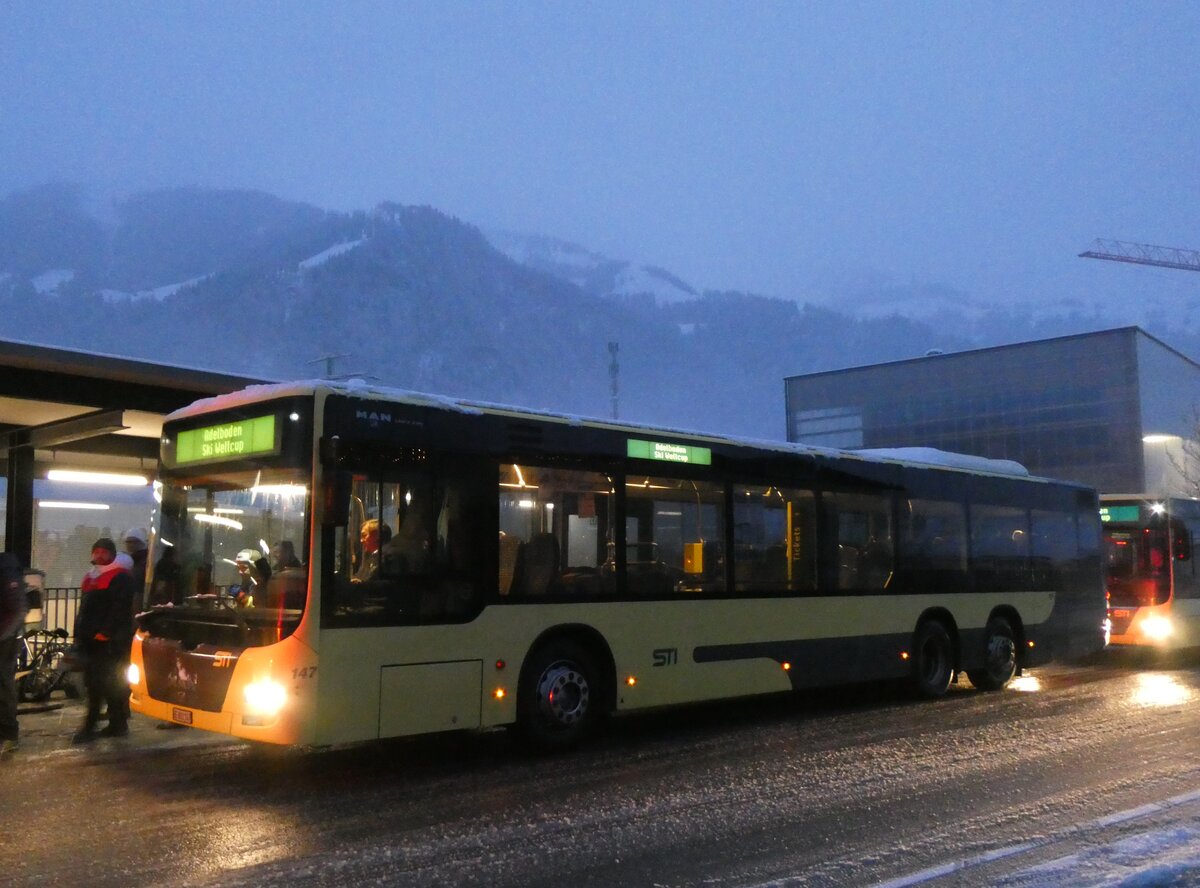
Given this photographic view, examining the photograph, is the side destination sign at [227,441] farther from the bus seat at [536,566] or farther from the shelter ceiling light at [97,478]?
the shelter ceiling light at [97,478]

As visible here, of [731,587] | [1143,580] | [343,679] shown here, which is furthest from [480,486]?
[1143,580]

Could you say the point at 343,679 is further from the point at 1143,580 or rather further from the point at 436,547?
the point at 1143,580

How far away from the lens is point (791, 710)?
1291 centimetres

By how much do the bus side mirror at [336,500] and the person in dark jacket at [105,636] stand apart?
3482 mm

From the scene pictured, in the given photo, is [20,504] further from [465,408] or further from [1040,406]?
[1040,406]

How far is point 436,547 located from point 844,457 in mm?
5998

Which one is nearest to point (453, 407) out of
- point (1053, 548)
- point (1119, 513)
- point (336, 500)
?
point (336, 500)

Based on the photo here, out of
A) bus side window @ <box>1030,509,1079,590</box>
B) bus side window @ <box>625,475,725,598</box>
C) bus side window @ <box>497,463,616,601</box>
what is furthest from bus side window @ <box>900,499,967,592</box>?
bus side window @ <box>497,463,616,601</box>

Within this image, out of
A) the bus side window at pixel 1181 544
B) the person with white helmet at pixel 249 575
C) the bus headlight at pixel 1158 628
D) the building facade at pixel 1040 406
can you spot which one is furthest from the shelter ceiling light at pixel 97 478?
the building facade at pixel 1040 406

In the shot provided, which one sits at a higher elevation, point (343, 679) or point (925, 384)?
point (925, 384)

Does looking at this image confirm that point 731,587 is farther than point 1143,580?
No

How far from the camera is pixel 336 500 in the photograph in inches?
317

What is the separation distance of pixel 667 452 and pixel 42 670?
7774 millimetres

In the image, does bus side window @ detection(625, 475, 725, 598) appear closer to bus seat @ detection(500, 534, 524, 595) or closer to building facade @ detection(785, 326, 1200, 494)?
bus seat @ detection(500, 534, 524, 595)
